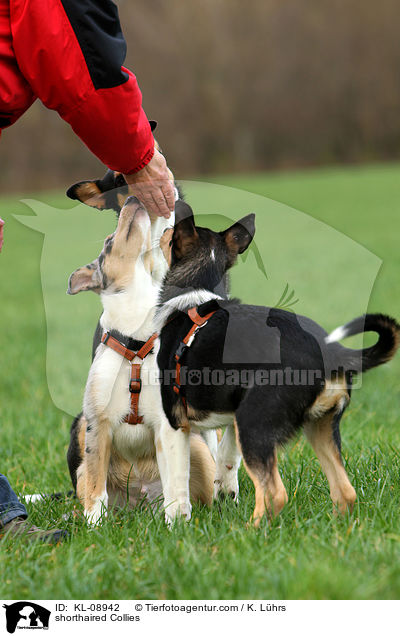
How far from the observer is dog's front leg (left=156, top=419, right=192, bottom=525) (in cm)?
313

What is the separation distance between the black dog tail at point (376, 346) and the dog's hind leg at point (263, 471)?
486 mm

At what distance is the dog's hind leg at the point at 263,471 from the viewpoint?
2760mm

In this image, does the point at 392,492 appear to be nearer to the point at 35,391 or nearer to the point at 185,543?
the point at 185,543

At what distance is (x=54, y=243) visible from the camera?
315cm

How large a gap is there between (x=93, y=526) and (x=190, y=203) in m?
1.48

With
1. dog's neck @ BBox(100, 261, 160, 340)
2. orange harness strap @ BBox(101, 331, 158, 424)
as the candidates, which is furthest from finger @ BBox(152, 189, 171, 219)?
orange harness strap @ BBox(101, 331, 158, 424)

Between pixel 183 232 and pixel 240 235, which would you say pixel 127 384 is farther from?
pixel 240 235

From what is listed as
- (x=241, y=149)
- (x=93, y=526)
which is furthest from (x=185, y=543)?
(x=241, y=149)

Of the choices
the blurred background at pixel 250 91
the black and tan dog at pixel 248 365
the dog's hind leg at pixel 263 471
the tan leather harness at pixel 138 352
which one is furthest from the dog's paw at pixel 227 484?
the blurred background at pixel 250 91

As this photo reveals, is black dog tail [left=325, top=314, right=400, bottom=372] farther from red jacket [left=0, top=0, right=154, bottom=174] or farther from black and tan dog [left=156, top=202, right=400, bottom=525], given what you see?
red jacket [left=0, top=0, right=154, bottom=174]

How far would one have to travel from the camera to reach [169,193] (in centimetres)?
314

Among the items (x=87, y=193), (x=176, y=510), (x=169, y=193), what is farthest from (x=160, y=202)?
(x=176, y=510)

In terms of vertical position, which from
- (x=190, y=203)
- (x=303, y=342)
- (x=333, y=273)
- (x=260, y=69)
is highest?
(x=260, y=69)

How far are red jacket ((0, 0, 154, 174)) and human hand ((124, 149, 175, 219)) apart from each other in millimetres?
251
